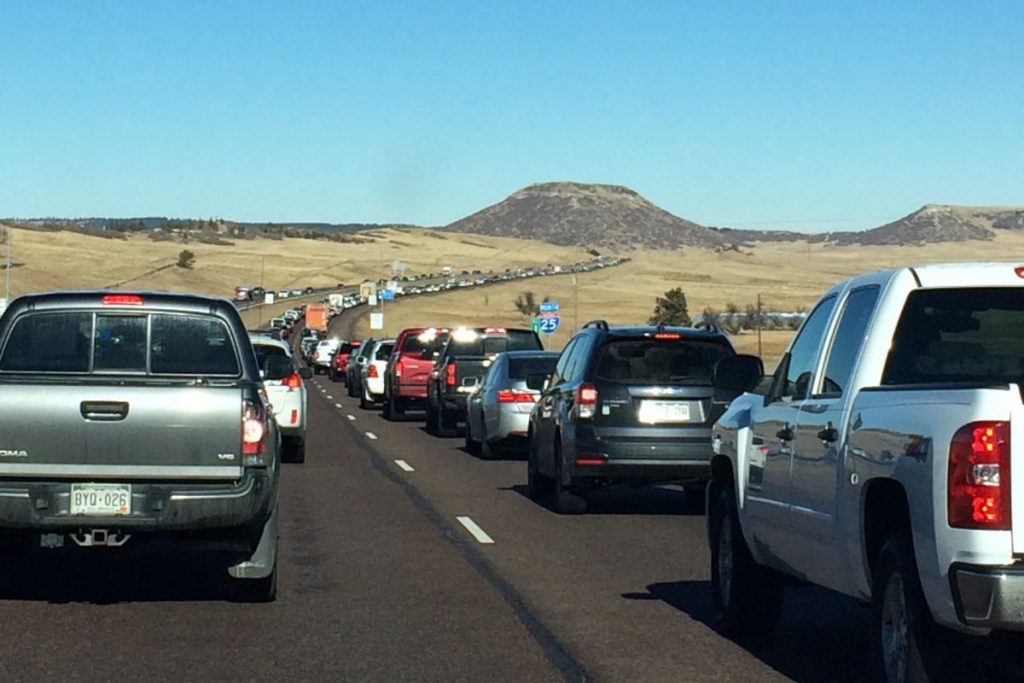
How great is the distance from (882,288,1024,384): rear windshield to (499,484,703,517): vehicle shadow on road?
8.94m

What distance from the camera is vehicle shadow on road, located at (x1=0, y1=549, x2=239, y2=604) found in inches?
444

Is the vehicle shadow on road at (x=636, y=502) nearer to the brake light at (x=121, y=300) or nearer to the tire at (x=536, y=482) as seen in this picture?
the tire at (x=536, y=482)

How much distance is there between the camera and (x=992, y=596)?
21.1 ft

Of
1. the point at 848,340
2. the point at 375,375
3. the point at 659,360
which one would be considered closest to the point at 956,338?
the point at 848,340

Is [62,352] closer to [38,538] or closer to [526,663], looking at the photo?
[38,538]

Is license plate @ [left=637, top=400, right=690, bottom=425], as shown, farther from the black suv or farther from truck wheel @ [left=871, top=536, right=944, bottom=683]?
truck wheel @ [left=871, top=536, right=944, bottom=683]

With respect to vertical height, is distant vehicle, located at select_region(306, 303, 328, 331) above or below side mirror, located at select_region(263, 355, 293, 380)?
below

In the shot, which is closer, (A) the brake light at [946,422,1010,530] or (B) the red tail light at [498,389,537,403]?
(A) the brake light at [946,422,1010,530]

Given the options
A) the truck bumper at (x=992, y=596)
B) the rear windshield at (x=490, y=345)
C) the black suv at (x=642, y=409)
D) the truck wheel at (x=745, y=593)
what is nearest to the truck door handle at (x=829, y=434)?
the truck bumper at (x=992, y=596)

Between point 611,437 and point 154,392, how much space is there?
22.6ft

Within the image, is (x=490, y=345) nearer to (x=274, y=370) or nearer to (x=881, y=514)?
(x=274, y=370)

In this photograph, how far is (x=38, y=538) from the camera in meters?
10.4

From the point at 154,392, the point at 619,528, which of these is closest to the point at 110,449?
the point at 154,392

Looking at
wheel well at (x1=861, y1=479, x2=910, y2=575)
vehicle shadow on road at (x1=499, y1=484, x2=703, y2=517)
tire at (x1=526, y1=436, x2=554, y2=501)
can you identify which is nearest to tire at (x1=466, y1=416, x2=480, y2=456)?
vehicle shadow on road at (x1=499, y1=484, x2=703, y2=517)
